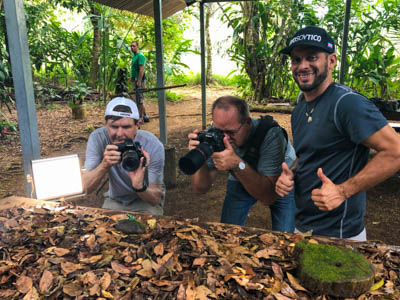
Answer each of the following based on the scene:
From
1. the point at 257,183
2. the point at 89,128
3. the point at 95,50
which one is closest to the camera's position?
the point at 257,183

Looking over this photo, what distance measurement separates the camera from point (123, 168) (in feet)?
6.86

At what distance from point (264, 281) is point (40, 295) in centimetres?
78

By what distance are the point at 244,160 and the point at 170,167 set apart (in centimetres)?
221

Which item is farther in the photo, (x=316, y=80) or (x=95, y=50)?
(x=95, y=50)

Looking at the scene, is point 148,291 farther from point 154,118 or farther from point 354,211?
point 154,118

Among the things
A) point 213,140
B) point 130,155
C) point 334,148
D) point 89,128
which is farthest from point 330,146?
point 89,128

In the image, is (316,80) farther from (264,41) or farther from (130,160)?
(264,41)

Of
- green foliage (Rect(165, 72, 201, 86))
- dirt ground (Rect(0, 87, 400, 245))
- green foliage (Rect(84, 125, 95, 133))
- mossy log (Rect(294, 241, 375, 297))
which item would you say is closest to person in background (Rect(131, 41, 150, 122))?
dirt ground (Rect(0, 87, 400, 245))

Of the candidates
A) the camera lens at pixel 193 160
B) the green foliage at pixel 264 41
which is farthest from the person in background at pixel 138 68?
the camera lens at pixel 193 160

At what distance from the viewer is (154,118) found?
8195mm

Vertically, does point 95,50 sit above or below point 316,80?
above

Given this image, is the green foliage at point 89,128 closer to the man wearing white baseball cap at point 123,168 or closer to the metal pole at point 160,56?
the metal pole at point 160,56

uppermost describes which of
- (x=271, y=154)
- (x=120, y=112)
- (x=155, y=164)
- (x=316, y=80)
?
(x=316, y=80)

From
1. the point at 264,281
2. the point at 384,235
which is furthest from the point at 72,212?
the point at 384,235
